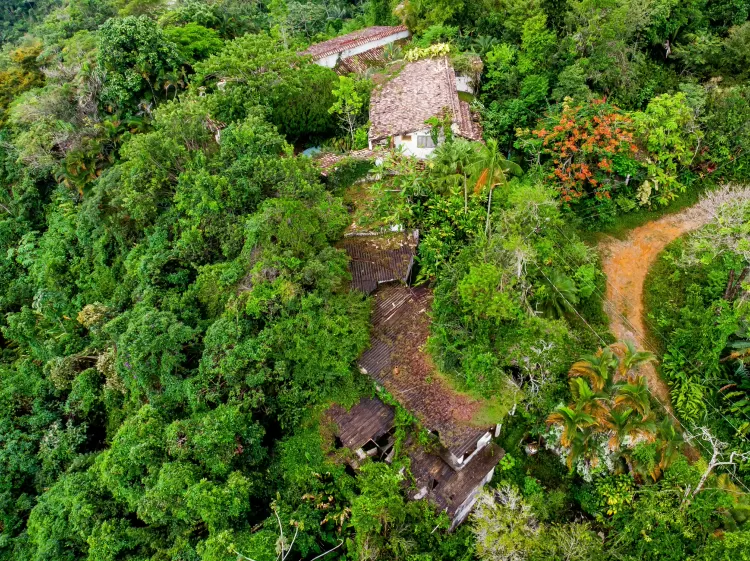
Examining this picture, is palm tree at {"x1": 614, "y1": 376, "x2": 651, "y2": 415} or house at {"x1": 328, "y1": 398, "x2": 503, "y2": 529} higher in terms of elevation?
palm tree at {"x1": 614, "y1": 376, "x2": 651, "y2": 415}

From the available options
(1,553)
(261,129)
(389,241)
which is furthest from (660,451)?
(1,553)

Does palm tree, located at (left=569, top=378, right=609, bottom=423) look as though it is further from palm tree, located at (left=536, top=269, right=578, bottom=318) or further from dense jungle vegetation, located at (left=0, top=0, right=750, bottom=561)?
palm tree, located at (left=536, top=269, right=578, bottom=318)

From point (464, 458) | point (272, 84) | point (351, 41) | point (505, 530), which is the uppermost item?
point (272, 84)

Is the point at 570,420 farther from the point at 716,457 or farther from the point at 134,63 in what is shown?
the point at 134,63

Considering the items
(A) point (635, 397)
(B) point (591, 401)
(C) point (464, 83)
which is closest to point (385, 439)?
(B) point (591, 401)

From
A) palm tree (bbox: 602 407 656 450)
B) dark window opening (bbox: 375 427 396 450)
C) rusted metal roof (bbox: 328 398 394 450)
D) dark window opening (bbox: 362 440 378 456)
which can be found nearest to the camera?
palm tree (bbox: 602 407 656 450)

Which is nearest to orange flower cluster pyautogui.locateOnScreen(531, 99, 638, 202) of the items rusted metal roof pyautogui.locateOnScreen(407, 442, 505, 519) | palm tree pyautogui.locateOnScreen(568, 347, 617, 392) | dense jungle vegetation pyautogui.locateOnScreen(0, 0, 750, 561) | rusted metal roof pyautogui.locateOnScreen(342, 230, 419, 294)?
dense jungle vegetation pyautogui.locateOnScreen(0, 0, 750, 561)

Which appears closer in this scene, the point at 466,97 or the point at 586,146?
the point at 586,146
